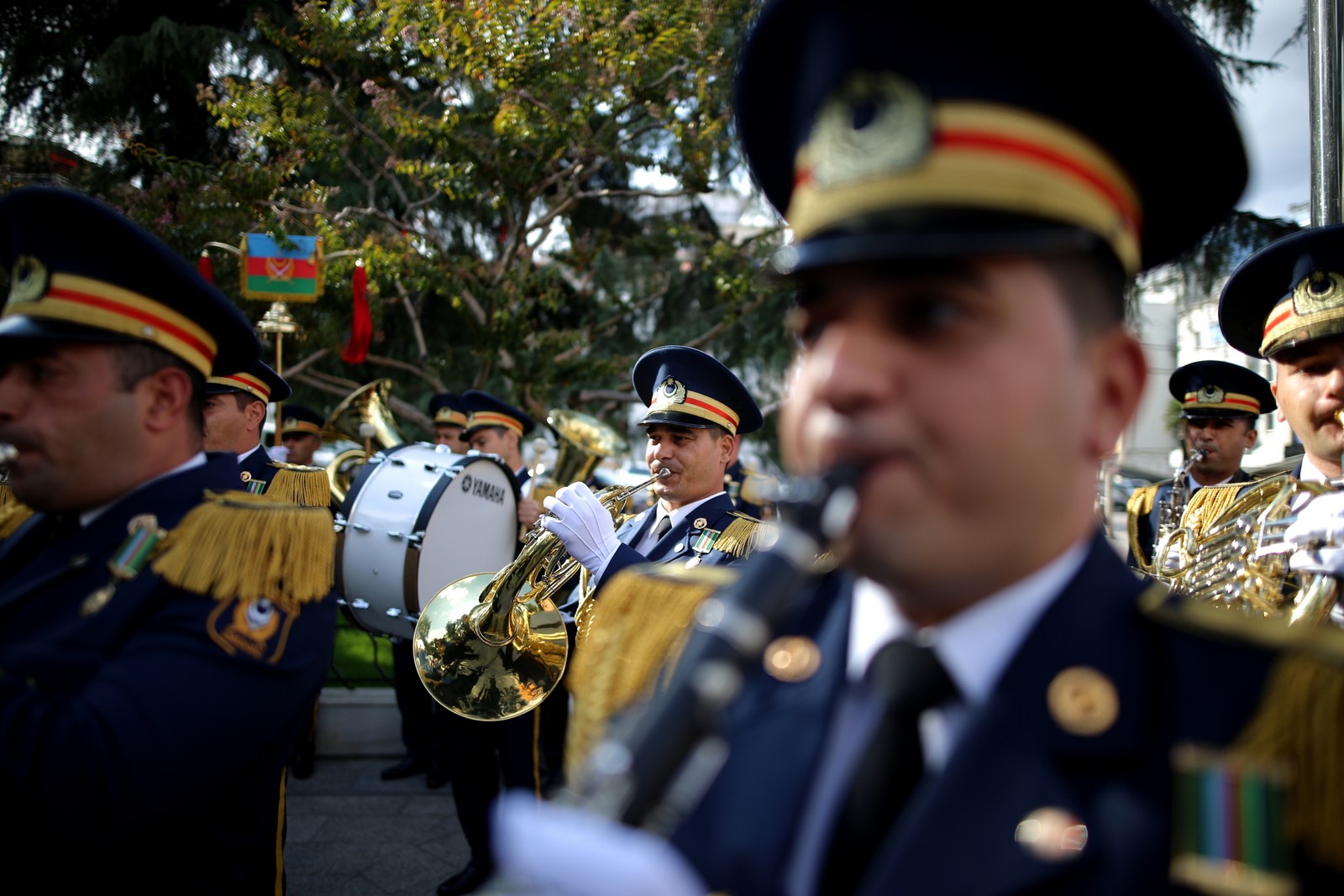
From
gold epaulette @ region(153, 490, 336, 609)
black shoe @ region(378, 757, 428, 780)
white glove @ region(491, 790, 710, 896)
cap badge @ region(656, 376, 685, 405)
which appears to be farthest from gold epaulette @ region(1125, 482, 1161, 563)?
white glove @ region(491, 790, 710, 896)

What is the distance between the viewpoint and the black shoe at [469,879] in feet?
17.0

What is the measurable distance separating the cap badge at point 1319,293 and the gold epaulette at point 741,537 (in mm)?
2216

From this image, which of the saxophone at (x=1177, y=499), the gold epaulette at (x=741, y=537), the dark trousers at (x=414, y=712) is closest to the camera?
the gold epaulette at (x=741, y=537)

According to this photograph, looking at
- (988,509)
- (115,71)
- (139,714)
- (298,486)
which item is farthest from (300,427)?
(988,509)

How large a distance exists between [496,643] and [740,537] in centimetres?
131

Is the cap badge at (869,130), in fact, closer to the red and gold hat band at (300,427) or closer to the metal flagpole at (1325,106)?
the metal flagpole at (1325,106)

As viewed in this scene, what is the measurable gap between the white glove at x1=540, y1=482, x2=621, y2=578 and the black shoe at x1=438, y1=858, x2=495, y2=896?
2.03 meters

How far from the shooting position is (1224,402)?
6242mm

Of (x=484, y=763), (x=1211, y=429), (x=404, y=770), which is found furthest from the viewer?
(x=404, y=770)

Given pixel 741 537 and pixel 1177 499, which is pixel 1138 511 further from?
pixel 741 537

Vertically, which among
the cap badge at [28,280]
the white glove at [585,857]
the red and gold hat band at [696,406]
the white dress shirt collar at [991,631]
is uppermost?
the cap badge at [28,280]

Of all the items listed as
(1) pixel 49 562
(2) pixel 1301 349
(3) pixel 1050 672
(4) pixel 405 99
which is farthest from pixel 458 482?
(4) pixel 405 99

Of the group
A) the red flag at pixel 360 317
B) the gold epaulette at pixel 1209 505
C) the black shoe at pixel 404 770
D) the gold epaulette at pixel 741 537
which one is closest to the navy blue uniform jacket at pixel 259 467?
the black shoe at pixel 404 770

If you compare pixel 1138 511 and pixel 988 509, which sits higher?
pixel 988 509
